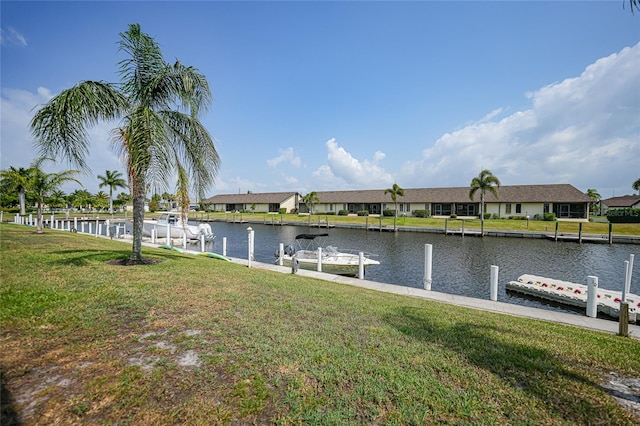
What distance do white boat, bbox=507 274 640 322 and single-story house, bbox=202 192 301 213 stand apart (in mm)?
61756

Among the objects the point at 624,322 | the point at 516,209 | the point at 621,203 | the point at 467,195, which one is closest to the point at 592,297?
the point at 624,322

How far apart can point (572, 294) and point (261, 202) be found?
68304mm

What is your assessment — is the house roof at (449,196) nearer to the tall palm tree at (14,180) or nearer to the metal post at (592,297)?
the tall palm tree at (14,180)

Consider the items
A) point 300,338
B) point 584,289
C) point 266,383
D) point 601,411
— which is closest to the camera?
point 601,411

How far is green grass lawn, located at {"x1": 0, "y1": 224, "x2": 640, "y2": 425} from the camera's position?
306 cm

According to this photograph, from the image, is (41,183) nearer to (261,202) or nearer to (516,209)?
(261,202)

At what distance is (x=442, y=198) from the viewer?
54.8m

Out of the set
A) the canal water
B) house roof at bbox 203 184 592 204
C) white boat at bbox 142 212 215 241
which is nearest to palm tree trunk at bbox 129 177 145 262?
the canal water

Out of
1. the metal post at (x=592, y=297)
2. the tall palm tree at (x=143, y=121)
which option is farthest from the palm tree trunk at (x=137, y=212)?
the metal post at (x=592, y=297)

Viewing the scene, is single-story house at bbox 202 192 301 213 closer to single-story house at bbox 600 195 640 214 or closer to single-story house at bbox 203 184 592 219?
single-story house at bbox 203 184 592 219

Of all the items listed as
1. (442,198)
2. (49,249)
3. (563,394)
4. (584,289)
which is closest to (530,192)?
(442,198)

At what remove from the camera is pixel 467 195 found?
175ft

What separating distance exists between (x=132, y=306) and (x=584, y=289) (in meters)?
16.0

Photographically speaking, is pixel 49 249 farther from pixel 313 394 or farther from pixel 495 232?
pixel 495 232
